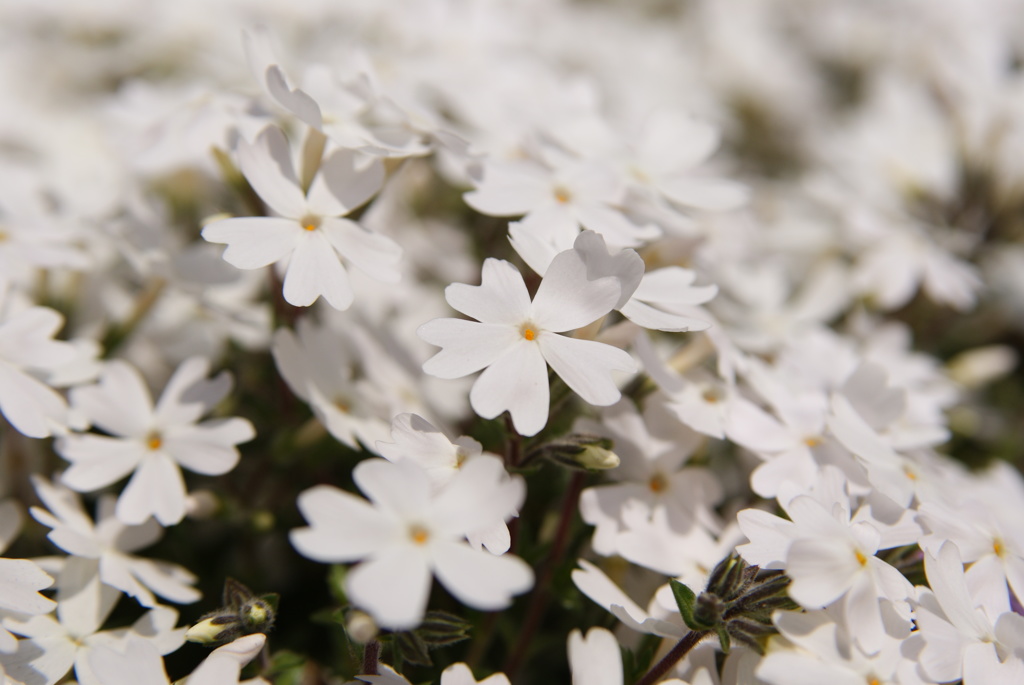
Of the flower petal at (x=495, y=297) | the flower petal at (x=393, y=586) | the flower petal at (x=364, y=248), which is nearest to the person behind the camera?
the flower petal at (x=393, y=586)

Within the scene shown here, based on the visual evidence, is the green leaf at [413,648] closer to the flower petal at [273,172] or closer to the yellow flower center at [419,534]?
the yellow flower center at [419,534]

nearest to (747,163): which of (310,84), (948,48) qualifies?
(948,48)

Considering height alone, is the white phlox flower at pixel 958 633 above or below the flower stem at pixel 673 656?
above

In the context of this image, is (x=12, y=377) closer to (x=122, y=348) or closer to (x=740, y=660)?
(x=122, y=348)

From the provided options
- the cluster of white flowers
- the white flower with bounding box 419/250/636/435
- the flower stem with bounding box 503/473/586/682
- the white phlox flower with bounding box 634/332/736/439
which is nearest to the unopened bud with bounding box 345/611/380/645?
the cluster of white flowers

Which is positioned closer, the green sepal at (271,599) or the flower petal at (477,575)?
the flower petal at (477,575)

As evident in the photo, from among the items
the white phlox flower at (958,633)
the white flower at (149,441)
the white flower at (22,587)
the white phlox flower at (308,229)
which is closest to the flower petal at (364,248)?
the white phlox flower at (308,229)

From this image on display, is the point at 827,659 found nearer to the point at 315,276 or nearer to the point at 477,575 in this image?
the point at 477,575

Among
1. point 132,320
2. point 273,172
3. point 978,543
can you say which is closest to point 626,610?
point 978,543
